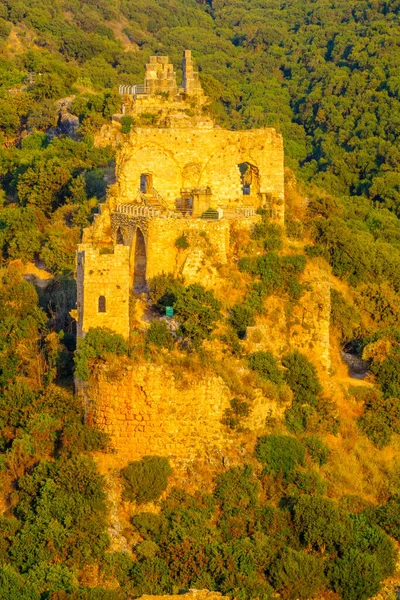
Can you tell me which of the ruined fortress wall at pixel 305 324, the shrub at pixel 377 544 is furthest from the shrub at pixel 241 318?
the shrub at pixel 377 544

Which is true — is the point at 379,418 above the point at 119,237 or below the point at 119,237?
below

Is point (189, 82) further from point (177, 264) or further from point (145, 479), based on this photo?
point (145, 479)

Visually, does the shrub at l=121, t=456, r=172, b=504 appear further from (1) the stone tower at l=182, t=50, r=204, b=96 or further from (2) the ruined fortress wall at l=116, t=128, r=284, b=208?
(1) the stone tower at l=182, t=50, r=204, b=96

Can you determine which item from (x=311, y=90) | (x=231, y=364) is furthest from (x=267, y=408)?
(x=311, y=90)

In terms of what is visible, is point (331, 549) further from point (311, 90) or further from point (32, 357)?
point (311, 90)

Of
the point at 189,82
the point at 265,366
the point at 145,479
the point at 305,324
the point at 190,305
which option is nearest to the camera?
the point at 145,479

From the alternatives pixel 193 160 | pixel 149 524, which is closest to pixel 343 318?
pixel 193 160
